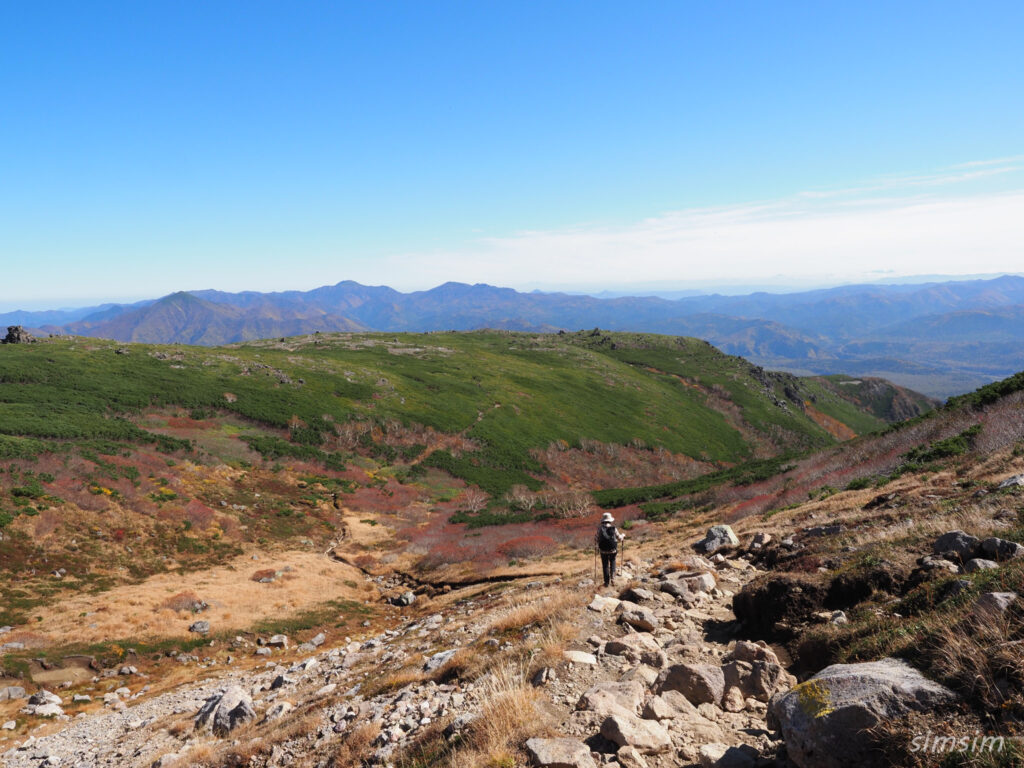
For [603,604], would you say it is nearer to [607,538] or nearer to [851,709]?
[607,538]

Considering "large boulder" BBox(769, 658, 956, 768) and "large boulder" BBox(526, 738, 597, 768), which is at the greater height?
"large boulder" BBox(769, 658, 956, 768)

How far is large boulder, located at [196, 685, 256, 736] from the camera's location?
12.5m

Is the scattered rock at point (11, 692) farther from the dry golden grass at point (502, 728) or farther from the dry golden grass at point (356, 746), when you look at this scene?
the dry golden grass at point (502, 728)

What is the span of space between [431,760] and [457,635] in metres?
9.23

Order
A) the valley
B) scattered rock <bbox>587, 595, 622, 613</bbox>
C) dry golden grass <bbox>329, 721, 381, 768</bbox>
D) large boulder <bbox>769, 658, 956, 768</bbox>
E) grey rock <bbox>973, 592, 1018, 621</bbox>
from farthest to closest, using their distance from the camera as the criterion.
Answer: scattered rock <bbox>587, 595, 622, 613</bbox> < dry golden grass <bbox>329, 721, 381, 768</bbox> < the valley < grey rock <bbox>973, 592, 1018, 621</bbox> < large boulder <bbox>769, 658, 956, 768</bbox>

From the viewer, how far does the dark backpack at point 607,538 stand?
15430 mm

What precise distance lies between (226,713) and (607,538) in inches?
465

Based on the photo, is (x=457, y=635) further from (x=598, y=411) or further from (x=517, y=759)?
(x=598, y=411)

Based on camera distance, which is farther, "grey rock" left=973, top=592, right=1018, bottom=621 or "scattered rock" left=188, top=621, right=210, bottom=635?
"scattered rock" left=188, top=621, right=210, bottom=635

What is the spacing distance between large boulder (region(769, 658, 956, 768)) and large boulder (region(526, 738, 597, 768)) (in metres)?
2.26

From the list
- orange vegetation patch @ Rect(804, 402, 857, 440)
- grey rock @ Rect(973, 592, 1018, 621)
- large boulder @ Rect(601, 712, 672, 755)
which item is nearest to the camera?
grey rock @ Rect(973, 592, 1018, 621)

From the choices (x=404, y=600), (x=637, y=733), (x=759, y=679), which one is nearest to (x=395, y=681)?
(x=637, y=733)

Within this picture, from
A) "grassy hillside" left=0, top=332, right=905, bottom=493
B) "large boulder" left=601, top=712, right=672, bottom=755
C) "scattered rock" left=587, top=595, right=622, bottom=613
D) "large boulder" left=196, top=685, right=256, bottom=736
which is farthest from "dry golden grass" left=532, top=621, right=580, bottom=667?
"grassy hillside" left=0, top=332, right=905, bottom=493

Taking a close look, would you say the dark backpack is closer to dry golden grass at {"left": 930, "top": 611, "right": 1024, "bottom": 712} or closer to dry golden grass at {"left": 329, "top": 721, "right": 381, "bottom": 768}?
dry golden grass at {"left": 329, "top": 721, "right": 381, "bottom": 768}
